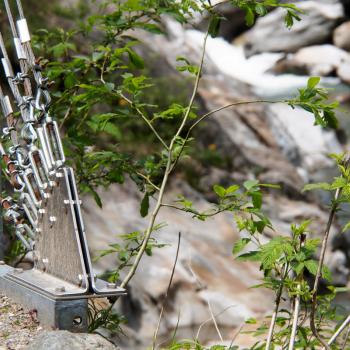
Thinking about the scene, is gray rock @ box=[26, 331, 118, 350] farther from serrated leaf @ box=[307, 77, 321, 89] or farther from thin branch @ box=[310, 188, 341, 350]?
serrated leaf @ box=[307, 77, 321, 89]

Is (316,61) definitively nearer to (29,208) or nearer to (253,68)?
(253,68)

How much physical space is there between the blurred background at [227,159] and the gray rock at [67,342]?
104 inches

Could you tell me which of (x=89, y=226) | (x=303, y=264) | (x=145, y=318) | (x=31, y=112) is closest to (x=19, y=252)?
(x=31, y=112)

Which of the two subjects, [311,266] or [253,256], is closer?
[311,266]

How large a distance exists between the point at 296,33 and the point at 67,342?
64.9ft

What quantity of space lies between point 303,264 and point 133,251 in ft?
3.53

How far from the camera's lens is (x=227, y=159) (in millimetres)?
14828

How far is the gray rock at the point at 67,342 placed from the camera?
2326mm

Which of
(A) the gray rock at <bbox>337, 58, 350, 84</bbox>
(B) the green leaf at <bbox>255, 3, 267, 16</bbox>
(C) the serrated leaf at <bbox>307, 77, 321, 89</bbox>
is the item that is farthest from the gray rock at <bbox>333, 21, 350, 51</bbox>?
(C) the serrated leaf at <bbox>307, 77, 321, 89</bbox>

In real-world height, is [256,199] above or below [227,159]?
above

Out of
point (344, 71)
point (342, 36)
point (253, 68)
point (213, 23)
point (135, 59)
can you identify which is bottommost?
point (344, 71)

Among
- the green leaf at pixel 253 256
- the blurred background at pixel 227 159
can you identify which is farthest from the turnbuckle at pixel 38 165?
the blurred background at pixel 227 159

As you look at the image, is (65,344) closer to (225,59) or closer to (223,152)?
(223,152)

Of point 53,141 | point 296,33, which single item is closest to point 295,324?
point 53,141
